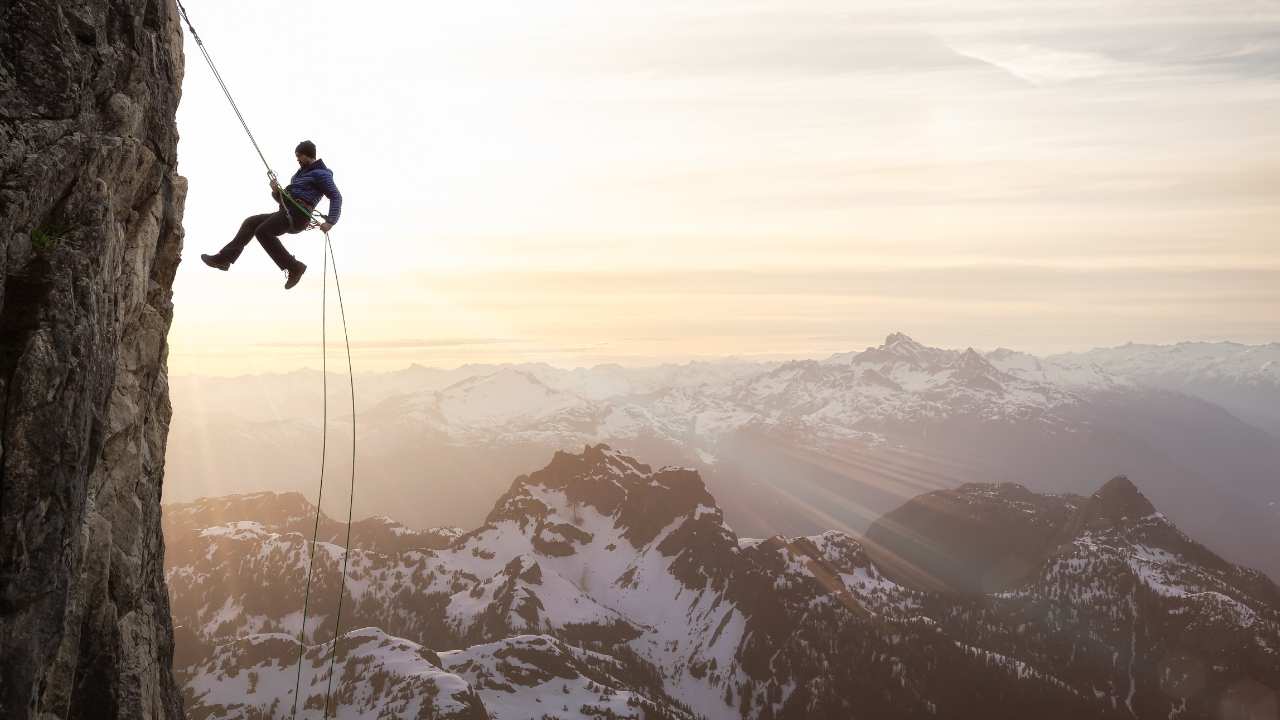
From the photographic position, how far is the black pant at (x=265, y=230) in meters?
23.8

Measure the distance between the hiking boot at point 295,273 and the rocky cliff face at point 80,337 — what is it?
3741 millimetres

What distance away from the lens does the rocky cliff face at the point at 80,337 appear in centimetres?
1385

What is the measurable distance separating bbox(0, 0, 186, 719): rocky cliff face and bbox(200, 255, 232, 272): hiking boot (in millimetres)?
1588

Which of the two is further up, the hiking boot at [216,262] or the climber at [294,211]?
the climber at [294,211]

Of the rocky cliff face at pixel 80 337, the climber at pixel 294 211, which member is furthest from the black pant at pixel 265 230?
the rocky cliff face at pixel 80 337

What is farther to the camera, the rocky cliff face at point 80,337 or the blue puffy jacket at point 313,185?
the blue puffy jacket at point 313,185

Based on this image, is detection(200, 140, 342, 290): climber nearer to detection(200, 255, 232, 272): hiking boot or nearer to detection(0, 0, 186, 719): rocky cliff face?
detection(200, 255, 232, 272): hiking boot

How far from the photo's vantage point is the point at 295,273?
25.1 metres

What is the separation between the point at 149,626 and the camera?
2098cm

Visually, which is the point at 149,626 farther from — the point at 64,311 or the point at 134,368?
the point at 64,311

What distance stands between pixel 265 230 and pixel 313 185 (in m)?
1.76

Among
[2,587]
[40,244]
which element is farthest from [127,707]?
[40,244]

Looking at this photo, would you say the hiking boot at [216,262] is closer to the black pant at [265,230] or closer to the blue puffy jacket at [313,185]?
the black pant at [265,230]

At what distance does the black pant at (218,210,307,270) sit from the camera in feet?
78.2
